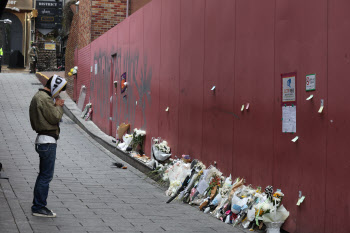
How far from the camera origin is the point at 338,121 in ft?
18.7

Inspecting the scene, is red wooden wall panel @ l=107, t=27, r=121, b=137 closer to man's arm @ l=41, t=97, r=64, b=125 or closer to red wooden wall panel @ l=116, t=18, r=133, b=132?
red wooden wall panel @ l=116, t=18, r=133, b=132

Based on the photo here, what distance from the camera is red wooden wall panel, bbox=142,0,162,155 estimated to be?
1166cm

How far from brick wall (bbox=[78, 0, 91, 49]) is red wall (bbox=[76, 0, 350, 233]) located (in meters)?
6.61

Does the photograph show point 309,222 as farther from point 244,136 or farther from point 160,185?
point 160,185

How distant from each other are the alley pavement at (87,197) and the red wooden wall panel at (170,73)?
1002mm

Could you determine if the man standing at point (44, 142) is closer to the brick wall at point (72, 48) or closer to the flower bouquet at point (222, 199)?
the flower bouquet at point (222, 199)

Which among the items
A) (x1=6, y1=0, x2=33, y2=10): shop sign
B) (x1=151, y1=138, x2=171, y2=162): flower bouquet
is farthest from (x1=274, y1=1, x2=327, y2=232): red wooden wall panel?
(x1=6, y1=0, x2=33, y2=10): shop sign

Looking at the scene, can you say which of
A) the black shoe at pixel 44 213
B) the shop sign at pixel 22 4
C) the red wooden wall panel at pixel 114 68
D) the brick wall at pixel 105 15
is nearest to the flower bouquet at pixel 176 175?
the black shoe at pixel 44 213

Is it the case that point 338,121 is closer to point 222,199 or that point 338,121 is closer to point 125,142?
point 222,199

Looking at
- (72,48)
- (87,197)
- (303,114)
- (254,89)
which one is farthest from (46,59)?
(303,114)

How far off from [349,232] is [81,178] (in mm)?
6081

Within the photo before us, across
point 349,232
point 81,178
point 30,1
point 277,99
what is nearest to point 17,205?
Answer: point 81,178

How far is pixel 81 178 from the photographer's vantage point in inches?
418

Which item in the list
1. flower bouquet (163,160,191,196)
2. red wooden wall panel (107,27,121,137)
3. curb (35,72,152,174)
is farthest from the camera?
red wooden wall panel (107,27,121,137)
